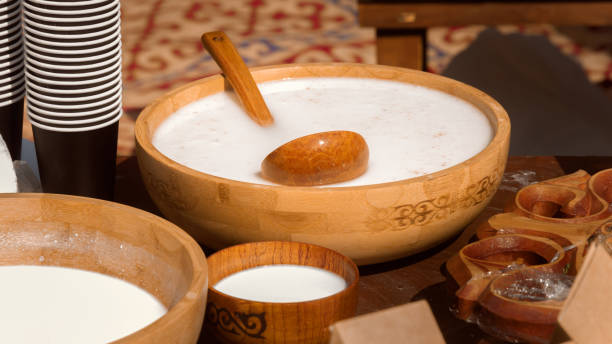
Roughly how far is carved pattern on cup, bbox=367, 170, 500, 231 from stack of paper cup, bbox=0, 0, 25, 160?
39 cm

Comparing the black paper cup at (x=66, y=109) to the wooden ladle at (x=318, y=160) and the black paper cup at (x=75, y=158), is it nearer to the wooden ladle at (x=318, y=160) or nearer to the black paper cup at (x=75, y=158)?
the black paper cup at (x=75, y=158)

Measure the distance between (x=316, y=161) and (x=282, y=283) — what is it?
120 millimetres

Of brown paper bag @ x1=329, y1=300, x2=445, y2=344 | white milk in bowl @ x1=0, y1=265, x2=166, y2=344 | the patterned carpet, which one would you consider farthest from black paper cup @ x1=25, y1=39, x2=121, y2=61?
the patterned carpet

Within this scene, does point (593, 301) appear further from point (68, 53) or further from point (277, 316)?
point (68, 53)

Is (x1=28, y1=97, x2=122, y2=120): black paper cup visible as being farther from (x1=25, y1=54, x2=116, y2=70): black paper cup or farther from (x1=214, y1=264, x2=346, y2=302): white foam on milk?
(x1=214, y1=264, x2=346, y2=302): white foam on milk

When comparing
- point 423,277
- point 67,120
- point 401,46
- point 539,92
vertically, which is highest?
point 67,120

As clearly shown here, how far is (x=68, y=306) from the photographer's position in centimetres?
49

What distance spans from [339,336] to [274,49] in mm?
2376

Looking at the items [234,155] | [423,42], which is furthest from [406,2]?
[234,155]

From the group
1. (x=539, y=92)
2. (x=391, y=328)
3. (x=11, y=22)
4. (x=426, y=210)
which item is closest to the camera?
(x=391, y=328)

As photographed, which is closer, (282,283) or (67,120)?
(282,283)

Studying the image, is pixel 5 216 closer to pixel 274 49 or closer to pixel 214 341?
pixel 214 341

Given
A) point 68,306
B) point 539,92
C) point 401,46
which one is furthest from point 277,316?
point 539,92

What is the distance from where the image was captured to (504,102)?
87.7 inches
